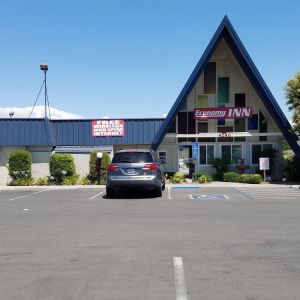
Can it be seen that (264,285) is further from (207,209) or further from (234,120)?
(234,120)

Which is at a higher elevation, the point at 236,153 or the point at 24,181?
the point at 236,153

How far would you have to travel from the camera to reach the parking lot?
5.74 meters

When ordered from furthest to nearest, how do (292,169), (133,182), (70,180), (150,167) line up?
(292,169)
(70,180)
(150,167)
(133,182)

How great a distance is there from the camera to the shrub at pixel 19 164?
26.2m

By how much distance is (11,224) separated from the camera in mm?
11117

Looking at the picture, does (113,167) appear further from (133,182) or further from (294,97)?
(294,97)

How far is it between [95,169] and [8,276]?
64.9 ft

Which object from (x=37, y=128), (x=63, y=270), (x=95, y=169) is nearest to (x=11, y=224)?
(x=63, y=270)

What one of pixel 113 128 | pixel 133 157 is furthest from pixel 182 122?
pixel 133 157

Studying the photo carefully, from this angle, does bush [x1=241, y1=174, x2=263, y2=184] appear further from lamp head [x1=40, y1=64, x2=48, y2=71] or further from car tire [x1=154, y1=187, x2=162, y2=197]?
lamp head [x1=40, y1=64, x2=48, y2=71]

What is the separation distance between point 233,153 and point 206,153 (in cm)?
165

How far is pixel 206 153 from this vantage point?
2977 centimetres

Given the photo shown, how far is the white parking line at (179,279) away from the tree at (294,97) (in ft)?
64.5

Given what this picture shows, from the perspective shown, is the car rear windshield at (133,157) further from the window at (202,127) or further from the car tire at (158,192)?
the window at (202,127)
